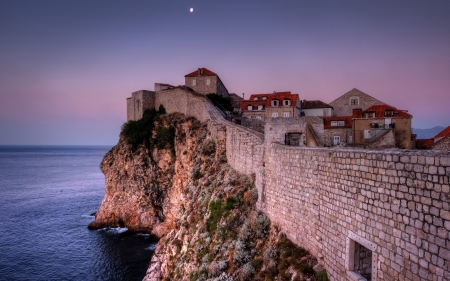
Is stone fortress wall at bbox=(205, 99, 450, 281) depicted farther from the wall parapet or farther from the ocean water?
the ocean water

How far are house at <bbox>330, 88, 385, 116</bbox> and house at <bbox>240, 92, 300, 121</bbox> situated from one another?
21.2ft

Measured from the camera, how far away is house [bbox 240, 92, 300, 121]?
133 feet

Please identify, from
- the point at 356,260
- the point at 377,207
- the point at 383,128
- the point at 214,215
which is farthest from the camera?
the point at 383,128

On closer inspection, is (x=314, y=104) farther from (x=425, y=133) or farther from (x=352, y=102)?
(x=425, y=133)

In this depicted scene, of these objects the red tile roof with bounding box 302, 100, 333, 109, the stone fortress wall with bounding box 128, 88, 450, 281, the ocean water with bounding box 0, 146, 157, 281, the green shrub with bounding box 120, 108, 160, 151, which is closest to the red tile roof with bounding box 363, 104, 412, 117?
the red tile roof with bounding box 302, 100, 333, 109

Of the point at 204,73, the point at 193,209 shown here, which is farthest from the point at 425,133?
the point at 193,209

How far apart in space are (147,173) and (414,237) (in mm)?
37800

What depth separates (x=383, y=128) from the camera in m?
28.0

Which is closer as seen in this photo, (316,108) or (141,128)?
(141,128)

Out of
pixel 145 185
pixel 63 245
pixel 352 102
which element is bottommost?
pixel 63 245

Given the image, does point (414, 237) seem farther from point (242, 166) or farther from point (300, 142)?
point (242, 166)

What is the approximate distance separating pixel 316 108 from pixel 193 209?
1195 inches

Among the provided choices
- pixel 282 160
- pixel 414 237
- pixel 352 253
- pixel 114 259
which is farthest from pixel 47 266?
pixel 414 237

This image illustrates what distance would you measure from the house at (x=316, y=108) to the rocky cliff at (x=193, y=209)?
2000cm
